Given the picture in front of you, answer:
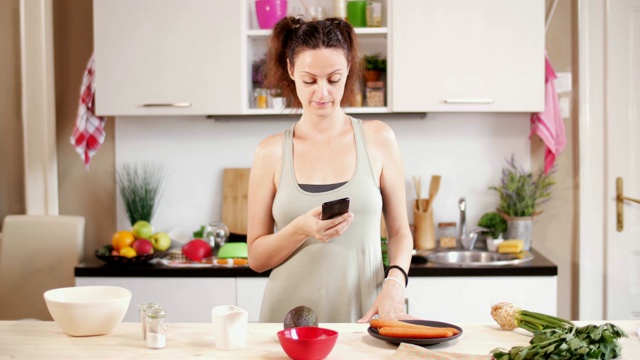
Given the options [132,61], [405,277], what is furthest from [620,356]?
[132,61]

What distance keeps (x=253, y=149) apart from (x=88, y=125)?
0.83 metres

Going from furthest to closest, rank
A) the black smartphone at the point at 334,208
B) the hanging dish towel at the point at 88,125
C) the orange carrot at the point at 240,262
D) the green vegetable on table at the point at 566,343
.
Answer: the hanging dish towel at the point at 88,125 < the orange carrot at the point at 240,262 < the black smartphone at the point at 334,208 < the green vegetable on table at the point at 566,343

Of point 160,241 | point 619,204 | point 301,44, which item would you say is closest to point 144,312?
point 301,44

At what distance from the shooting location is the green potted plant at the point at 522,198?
3629 mm

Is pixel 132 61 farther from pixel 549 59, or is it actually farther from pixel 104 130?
pixel 549 59

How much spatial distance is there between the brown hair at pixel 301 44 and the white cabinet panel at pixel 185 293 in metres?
1.15

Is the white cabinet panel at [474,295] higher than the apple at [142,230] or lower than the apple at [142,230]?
lower

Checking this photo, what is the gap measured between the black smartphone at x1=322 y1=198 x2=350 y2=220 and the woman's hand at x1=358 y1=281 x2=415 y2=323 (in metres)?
0.34

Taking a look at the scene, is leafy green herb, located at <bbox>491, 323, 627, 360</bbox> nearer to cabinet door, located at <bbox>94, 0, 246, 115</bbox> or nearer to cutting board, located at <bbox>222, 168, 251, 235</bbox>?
cabinet door, located at <bbox>94, 0, 246, 115</bbox>

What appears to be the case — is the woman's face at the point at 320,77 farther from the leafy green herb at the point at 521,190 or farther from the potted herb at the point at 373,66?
the leafy green herb at the point at 521,190

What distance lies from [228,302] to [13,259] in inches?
42.8

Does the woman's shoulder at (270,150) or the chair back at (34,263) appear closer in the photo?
the woman's shoulder at (270,150)

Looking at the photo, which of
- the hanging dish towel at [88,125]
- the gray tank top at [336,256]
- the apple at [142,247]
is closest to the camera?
the gray tank top at [336,256]

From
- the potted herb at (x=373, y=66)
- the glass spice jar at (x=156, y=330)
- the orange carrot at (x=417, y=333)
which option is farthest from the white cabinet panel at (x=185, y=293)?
the orange carrot at (x=417, y=333)
